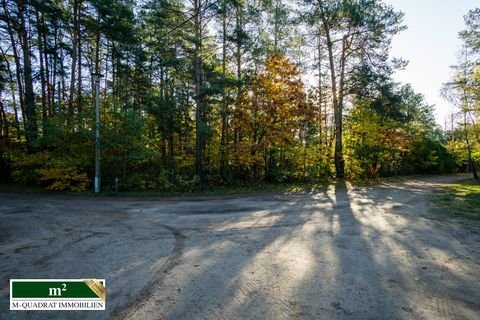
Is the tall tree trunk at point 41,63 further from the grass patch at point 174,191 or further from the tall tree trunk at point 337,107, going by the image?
the tall tree trunk at point 337,107

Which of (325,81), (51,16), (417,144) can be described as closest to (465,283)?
(325,81)

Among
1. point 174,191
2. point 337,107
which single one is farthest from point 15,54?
point 337,107

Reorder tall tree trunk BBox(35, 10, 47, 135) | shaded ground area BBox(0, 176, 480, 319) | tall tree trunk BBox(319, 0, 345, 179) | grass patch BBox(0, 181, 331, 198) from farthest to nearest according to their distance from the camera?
1. tall tree trunk BBox(319, 0, 345, 179)
2. tall tree trunk BBox(35, 10, 47, 135)
3. grass patch BBox(0, 181, 331, 198)
4. shaded ground area BBox(0, 176, 480, 319)

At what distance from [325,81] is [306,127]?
18.5 feet

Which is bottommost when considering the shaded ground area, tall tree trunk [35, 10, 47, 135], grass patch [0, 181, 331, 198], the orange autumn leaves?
the shaded ground area

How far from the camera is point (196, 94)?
15133 mm

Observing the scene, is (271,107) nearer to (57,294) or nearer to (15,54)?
(57,294)

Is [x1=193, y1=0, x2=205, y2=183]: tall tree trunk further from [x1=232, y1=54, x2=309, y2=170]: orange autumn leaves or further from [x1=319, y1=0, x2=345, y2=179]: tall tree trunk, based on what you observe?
[x1=319, y1=0, x2=345, y2=179]: tall tree trunk

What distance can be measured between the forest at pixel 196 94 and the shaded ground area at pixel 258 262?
7575 mm

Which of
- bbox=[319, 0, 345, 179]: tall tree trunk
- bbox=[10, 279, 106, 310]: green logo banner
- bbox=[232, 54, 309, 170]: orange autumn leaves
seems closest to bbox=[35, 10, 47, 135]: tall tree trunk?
bbox=[232, 54, 309, 170]: orange autumn leaves

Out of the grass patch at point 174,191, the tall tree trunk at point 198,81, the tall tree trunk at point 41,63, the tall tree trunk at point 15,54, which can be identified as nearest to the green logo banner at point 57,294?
the grass patch at point 174,191

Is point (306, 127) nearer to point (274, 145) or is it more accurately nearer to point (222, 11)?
point (274, 145)

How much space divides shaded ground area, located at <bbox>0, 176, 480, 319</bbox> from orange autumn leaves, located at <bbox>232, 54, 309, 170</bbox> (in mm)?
8077

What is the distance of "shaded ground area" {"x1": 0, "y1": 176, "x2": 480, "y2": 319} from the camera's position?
2.62 metres
